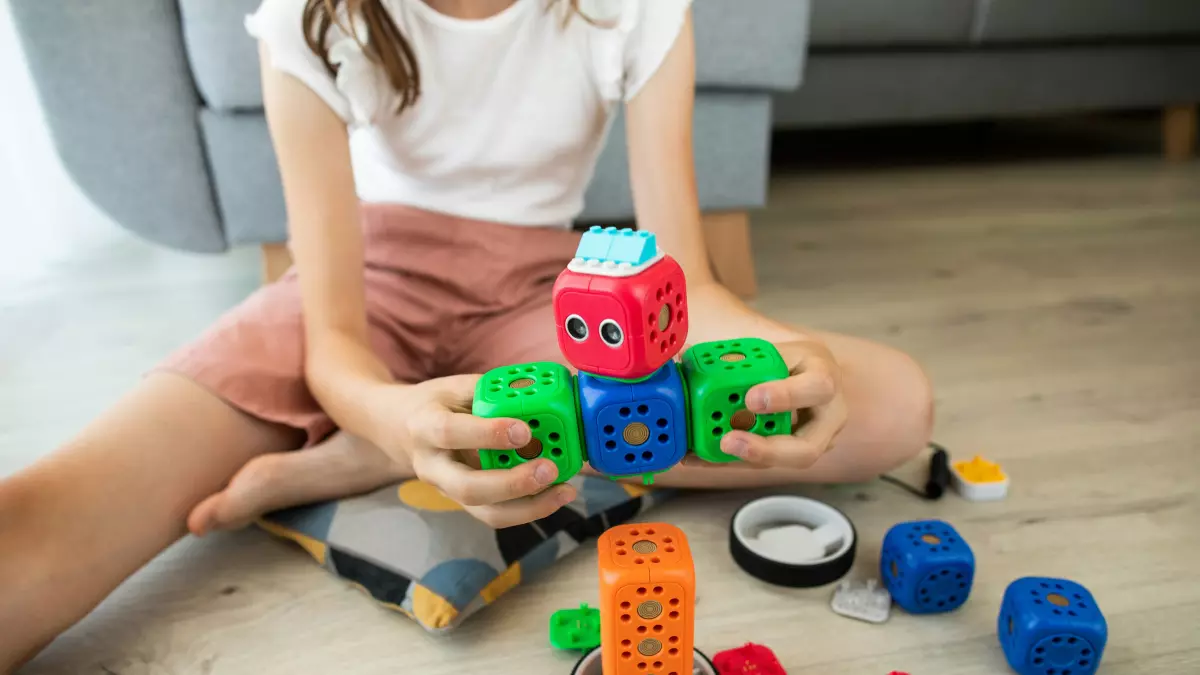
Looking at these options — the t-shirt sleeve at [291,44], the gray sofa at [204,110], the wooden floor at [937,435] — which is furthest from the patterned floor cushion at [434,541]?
the gray sofa at [204,110]

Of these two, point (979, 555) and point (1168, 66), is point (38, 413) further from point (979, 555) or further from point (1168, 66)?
point (1168, 66)

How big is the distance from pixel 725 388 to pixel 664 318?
53mm

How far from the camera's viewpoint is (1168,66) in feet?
5.78

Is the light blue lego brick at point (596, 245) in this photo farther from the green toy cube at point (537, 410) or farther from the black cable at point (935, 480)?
the black cable at point (935, 480)

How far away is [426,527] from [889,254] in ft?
3.32

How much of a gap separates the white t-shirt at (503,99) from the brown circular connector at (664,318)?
37 cm

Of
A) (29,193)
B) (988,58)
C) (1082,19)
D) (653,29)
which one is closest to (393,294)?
(653,29)

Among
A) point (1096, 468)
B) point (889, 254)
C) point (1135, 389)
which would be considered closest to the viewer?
point (1096, 468)

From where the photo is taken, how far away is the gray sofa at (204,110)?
3.32 feet

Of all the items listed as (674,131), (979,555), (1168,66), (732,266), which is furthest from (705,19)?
(1168,66)

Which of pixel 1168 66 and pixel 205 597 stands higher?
pixel 1168 66

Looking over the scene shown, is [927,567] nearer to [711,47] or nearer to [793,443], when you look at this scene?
[793,443]

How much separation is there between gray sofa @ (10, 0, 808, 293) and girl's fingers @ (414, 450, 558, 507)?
0.75 m

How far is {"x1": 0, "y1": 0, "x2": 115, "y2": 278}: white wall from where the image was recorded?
1.41 m
